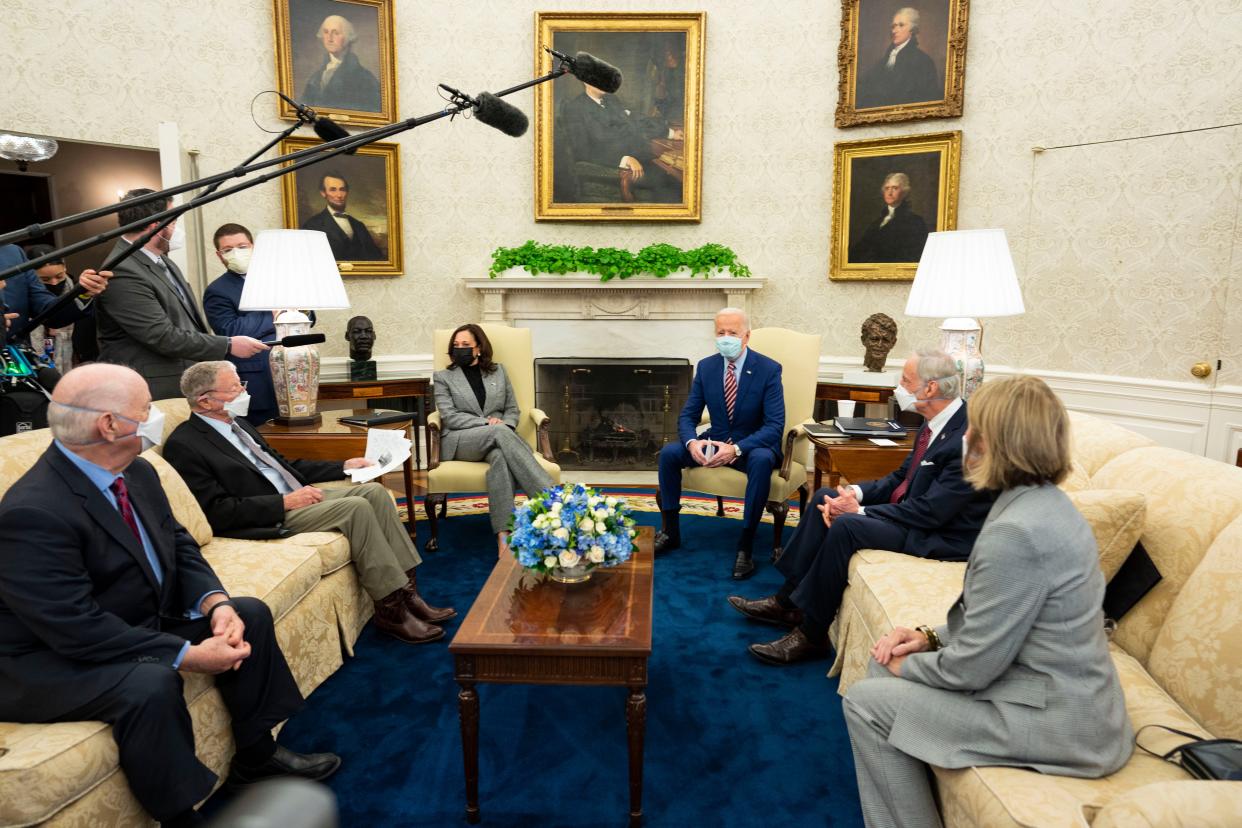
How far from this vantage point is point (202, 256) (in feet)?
19.6

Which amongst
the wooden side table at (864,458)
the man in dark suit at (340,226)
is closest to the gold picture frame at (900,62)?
the wooden side table at (864,458)

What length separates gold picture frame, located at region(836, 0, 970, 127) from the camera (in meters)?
5.97

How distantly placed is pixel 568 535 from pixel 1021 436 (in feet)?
5.20

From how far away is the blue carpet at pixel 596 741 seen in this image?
2.50 meters

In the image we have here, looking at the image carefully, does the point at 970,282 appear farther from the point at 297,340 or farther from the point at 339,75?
the point at 339,75

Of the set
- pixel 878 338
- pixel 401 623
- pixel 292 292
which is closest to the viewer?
pixel 401 623

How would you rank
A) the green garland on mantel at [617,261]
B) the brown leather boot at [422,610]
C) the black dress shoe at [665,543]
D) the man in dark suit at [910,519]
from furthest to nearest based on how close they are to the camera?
the green garland on mantel at [617,261] → the black dress shoe at [665,543] → the brown leather boot at [422,610] → the man in dark suit at [910,519]

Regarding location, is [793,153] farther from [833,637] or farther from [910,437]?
[833,637]

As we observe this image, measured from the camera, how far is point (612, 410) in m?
6.78

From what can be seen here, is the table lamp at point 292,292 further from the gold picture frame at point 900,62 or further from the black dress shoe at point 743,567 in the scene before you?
the gold picture frame at point 900,62

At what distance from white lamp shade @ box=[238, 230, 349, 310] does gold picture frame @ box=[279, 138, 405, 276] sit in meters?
2.31

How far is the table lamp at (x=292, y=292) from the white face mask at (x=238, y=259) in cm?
44

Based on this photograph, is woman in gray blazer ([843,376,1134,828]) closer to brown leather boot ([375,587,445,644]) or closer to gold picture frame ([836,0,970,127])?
brown leather boot ([375,587,445,644])

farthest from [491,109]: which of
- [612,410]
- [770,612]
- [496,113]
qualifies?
[612,410]
